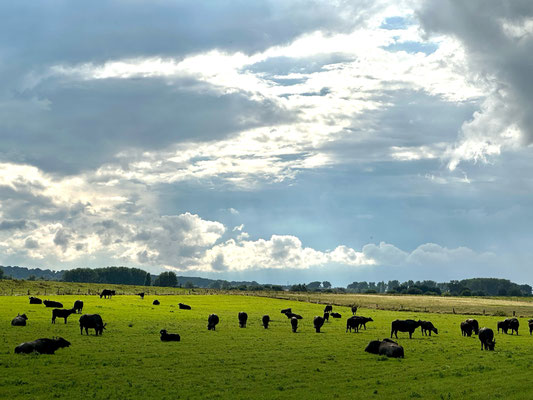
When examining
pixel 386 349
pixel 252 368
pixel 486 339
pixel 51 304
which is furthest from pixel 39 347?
pixel 51 304

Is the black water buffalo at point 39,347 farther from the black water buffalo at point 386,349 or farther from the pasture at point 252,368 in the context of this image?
the black water buffalo at point 386,349

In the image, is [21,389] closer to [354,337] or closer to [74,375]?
[74,375]


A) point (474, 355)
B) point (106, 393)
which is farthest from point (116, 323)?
point (474, 355)

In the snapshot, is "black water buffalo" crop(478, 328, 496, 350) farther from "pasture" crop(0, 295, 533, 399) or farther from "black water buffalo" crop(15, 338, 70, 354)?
"black water buffalo" crop(15, 338, 70, 354)

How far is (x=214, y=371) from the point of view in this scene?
26.8 meters

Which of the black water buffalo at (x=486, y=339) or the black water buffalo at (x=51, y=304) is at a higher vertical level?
the black water buffalo at (x=486, y=339)

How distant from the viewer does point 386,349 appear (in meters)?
33.7

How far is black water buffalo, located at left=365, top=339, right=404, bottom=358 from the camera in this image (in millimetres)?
33031

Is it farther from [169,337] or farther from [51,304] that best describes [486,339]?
[51,304]

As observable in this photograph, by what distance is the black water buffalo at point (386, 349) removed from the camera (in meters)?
33.0

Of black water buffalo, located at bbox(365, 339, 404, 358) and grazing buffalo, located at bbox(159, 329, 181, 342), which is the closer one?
black water buffalo, located at bbox(365, 339, 404, 358)

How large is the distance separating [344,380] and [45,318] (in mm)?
41650

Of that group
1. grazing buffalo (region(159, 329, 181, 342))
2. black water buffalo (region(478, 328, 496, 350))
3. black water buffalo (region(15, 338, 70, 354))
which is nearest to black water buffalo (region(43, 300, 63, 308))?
grazing buffalo (region(159, 329, 181, 342))

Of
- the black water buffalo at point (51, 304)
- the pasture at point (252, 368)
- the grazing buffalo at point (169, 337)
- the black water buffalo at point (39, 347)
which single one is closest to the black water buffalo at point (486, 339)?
the pasture at point (252, 368)
